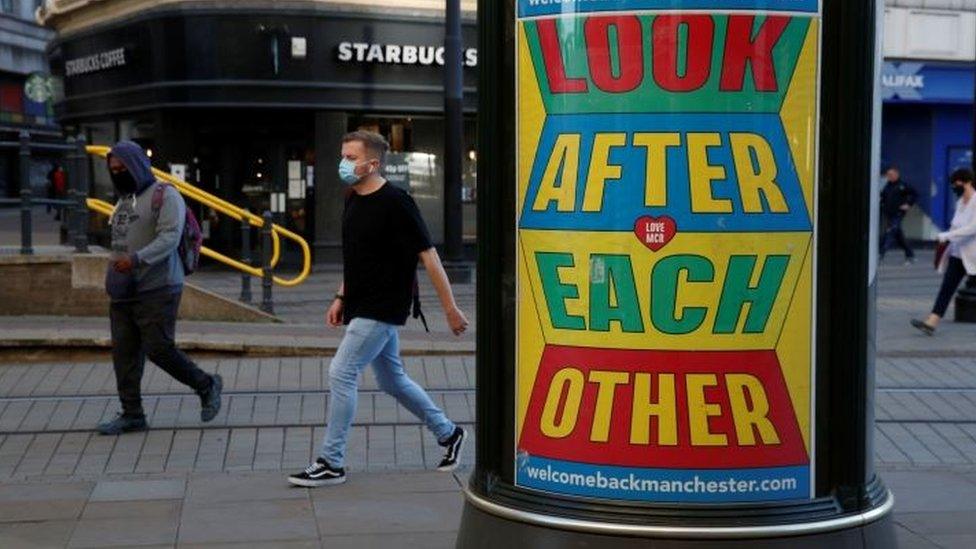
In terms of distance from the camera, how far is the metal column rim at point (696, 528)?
448 cm

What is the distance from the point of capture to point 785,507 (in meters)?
4.60

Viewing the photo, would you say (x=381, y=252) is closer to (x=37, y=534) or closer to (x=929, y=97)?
(x=37, y=534)

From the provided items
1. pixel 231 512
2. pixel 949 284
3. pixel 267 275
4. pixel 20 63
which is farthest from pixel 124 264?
pixel 20 63

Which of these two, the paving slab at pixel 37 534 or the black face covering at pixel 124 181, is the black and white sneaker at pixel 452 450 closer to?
the paving slab at pixel 37 534

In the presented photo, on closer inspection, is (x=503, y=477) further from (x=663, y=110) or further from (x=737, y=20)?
(x=737, y=20)

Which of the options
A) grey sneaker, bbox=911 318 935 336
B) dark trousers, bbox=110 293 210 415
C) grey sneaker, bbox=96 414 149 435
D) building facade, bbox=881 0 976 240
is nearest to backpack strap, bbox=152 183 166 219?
dark trousers, bbox=110 293 210 415

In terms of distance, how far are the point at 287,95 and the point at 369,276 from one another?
51.9ft

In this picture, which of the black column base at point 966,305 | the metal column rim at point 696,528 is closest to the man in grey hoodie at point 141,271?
the metal column rim at point 696,528

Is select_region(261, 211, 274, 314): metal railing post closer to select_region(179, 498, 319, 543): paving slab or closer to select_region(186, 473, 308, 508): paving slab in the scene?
select_region(186, 473, 308, 508): paving slab

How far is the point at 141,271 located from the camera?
824 cm

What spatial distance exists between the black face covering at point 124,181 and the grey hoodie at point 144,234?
0.10ft

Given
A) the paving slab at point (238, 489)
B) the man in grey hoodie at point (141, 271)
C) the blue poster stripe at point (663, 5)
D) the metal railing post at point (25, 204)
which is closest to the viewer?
the blue poster stripe at point (663, 5)

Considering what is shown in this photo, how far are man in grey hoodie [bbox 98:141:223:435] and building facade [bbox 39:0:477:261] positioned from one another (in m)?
14.3

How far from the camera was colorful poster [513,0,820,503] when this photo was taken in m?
4.46
